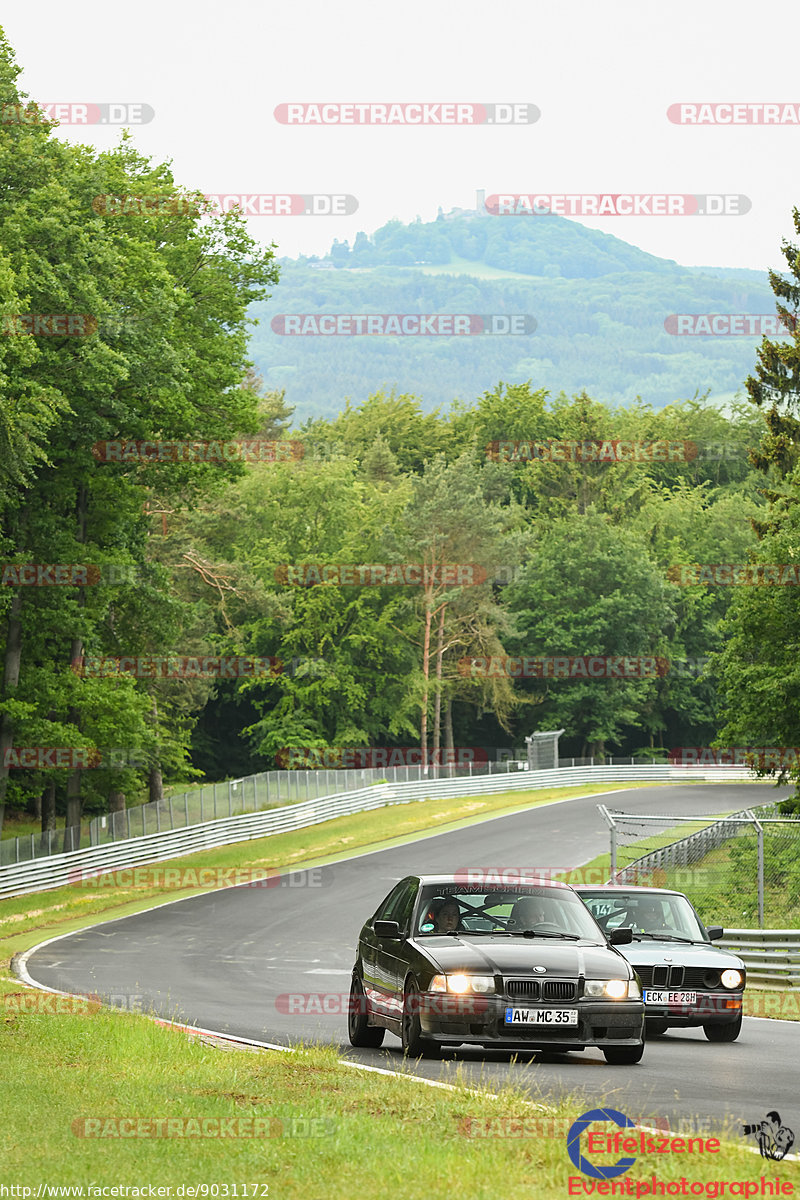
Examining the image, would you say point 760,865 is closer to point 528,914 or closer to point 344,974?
point 344,974

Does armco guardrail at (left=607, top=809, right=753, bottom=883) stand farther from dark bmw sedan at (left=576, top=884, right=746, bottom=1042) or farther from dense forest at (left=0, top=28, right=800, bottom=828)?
dark bmw sedan at (left=576, top=884, right=746, bottom=1042)

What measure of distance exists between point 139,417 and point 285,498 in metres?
45.4

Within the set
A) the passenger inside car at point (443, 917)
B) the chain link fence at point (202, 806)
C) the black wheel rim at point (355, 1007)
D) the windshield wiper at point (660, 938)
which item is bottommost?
the chain link fence at point (202, 806)

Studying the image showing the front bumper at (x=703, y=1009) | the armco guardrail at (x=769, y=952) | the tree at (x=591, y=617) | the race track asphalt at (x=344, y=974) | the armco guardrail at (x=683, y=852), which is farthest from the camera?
the tree at (x=591, y=617)

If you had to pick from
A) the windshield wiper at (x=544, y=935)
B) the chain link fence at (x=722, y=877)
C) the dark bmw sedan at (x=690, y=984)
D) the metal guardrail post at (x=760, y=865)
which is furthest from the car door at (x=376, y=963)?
the chain link fence at (x=722, y=877)

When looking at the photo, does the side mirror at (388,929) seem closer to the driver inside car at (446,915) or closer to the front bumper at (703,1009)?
the driver inside car at (446,915)

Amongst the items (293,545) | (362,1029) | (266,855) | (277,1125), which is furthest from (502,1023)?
(293,545)

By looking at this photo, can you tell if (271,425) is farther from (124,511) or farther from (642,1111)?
(642,1111)

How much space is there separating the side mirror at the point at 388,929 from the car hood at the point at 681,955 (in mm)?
2890

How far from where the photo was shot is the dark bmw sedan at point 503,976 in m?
11.2

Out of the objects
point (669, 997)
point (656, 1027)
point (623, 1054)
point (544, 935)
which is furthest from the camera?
point (656, 1027)

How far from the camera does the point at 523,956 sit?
11.4m

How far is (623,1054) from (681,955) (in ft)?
9.53

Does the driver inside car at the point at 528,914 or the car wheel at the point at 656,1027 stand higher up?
the driver inside car at the point at 528,914
